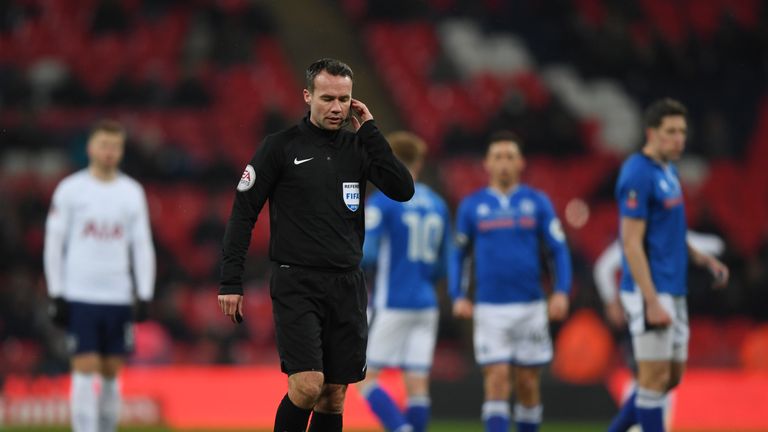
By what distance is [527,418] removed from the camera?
8.77 metres

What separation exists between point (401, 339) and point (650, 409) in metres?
2.30

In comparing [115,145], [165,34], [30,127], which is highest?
[165,34]

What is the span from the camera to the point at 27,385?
12844mm

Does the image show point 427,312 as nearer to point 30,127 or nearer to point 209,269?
point 209,269

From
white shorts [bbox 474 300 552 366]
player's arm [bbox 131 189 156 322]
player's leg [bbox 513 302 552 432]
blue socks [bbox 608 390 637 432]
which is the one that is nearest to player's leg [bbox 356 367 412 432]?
white shorts [bbox 474 300 552 366]

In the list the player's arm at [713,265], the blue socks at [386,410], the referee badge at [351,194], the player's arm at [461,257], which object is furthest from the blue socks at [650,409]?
the referee badge at [351,194]

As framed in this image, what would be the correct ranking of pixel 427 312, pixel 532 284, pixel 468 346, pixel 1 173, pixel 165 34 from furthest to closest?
pixel 165 34 → pixel 1 173 → pixel 468 346 → pixel 427 312 → pixel 532 284

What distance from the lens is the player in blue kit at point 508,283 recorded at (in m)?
8.73

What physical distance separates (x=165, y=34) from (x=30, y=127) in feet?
10.1

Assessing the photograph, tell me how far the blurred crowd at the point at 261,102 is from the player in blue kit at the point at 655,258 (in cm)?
784

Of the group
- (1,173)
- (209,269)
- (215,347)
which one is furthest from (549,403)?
(1,173)

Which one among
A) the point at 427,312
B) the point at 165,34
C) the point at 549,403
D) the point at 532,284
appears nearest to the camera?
the point at 532,284

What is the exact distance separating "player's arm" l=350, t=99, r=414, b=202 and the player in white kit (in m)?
3.20

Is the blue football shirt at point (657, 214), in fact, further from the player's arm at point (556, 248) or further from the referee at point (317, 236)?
the referee at point (317, 236)
